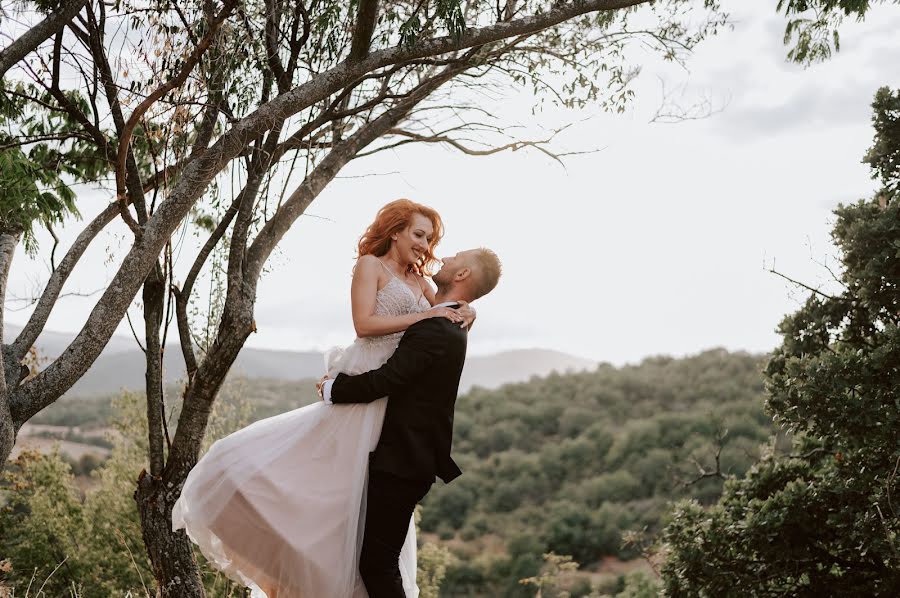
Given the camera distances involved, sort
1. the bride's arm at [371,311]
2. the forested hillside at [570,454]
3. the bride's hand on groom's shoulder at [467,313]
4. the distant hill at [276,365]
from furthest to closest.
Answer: the distant hill at [276,365]
the forested hillside at [570,454]
the bride's hand on groom's shoulder at [467,313]
the bride's arm at [371,311]

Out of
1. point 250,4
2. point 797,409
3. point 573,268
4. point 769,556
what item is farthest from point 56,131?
point 573,268

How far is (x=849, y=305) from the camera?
5449mm

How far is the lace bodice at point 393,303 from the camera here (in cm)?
334

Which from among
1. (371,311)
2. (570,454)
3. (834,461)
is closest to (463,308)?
(371,311)

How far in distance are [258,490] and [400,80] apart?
3.85 m

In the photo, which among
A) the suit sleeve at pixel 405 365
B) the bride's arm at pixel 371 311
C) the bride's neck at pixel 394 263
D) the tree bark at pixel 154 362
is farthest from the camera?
the tree bark at pixel 154 362

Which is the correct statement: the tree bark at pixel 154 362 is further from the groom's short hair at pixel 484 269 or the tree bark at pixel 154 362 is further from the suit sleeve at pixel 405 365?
the groom's short hair at pixel 484 269

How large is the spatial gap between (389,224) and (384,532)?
1330mm

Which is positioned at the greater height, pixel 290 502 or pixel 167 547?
pixel 290 502

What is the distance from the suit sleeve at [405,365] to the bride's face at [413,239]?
50 cm

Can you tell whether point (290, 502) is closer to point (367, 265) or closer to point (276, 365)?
point (367, 265)

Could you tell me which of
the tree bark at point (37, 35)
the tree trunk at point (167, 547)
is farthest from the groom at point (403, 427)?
the tree bark at point (37, 35)

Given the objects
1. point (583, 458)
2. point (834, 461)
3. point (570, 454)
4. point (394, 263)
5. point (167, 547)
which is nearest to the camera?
point (394, 263)

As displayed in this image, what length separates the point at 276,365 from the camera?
52.2m
